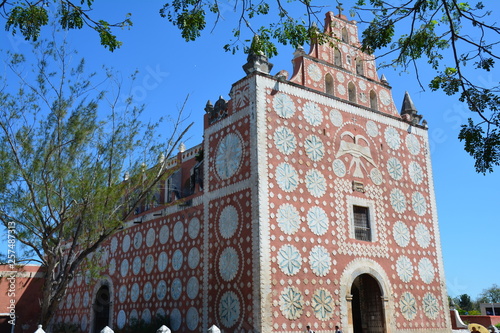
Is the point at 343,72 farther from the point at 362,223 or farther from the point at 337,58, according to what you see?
the point at 362,223

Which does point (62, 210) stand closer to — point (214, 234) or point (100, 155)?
point (100, 155)

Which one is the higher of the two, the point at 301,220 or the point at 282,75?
the point at 282,75

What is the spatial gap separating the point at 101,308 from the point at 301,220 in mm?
12954

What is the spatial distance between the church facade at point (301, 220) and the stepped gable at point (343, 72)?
0.06 m

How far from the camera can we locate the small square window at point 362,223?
1880 centimetres

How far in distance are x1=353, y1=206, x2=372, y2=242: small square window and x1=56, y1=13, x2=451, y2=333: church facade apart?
67 millimetres

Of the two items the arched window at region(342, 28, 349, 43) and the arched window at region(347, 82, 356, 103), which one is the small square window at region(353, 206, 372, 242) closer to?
the arched window at region(347, 82, 356, 103)

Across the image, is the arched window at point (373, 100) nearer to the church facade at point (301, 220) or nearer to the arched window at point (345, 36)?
the church facade at point (301, 220)

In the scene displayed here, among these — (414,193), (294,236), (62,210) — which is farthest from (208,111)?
(414,193)

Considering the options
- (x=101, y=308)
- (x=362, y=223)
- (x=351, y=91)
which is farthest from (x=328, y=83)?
(x=101, y=308)

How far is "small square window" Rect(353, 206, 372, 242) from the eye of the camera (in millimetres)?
18797

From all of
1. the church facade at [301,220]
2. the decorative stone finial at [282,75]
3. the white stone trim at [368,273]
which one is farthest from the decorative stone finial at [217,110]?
the white stone trim at [368,273]

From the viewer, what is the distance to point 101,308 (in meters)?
24.9

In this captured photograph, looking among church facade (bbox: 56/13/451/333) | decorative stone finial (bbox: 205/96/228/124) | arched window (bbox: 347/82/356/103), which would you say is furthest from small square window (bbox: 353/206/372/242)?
decorative stone finial (bbox: 205/96/228/124)
